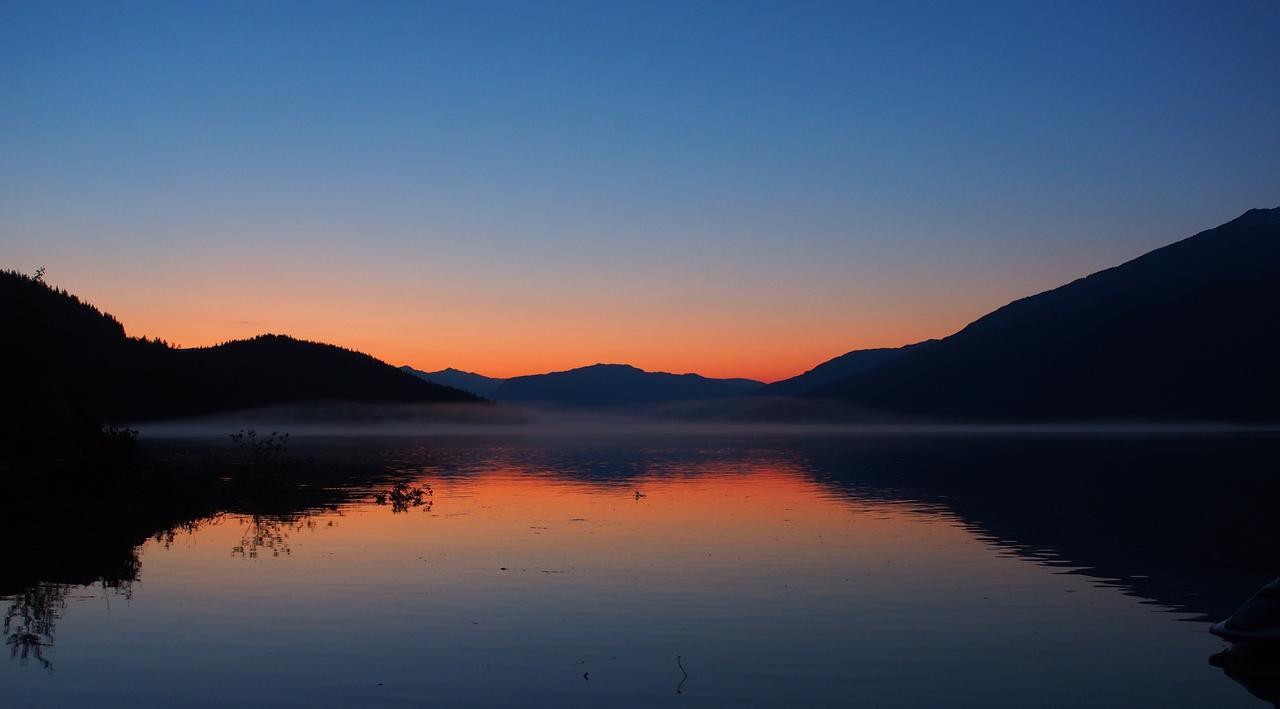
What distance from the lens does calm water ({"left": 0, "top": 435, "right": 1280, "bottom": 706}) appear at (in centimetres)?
1738

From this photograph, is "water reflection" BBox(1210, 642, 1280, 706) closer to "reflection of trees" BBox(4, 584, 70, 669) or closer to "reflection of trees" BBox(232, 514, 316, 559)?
"reflection of trees" BBox(4, 584, 70, 669)

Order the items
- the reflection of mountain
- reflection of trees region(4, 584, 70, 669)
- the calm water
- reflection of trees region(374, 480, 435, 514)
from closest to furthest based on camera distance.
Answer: the calm water, reflection of trees region(4, 584, 70, 669), the reflection of mountain, reflection of trees region(374, 480, 435, 514)

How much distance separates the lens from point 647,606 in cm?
2419

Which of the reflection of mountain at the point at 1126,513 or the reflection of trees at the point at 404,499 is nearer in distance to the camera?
the reflection of mountain at the point at 1126,513

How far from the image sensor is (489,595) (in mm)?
25469

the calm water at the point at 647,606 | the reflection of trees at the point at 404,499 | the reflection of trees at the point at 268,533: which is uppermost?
the reflection of trees at the point at 404,499

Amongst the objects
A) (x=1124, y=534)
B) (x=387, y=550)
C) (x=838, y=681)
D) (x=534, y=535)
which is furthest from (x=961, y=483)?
(x=838, y=681)

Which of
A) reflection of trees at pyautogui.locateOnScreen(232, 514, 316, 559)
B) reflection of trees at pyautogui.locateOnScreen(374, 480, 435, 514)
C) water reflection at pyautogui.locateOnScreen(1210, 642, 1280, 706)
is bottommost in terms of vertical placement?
water reflection at pyautogui.locateOnScreen(1210, 642, 1280, 706)

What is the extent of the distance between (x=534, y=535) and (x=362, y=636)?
16.2 meters

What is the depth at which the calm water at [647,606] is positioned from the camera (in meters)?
17.4

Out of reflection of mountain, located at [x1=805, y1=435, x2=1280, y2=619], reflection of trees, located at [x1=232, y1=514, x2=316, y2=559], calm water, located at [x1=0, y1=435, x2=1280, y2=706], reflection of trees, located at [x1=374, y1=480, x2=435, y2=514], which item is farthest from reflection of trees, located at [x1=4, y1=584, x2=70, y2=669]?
reflection of mountain, located at [x1=805, y1=435, x2=1280, y2=619]

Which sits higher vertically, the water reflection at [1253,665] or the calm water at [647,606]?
the calm water at [647,606]

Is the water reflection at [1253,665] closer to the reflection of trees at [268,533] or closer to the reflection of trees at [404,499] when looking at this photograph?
the reflection of trees at [268,533]

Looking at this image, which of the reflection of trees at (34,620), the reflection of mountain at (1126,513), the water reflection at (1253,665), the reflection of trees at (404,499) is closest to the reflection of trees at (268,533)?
the reflection of trees at (404,499)
